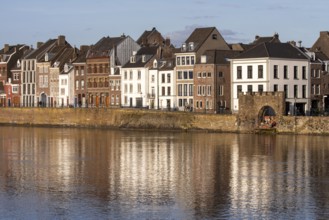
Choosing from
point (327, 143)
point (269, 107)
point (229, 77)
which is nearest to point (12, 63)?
point (229, 77)

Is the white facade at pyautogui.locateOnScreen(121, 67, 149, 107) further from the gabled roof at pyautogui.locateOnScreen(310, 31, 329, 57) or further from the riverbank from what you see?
the gabled roof at pyautogui.locateOnScreen(310, 31, 329, 57)

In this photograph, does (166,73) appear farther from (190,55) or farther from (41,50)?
(41,50)

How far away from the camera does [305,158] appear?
4638 cm

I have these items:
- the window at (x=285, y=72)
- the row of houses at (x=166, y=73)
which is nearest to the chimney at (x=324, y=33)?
the row of houses at (x=166, y=73)

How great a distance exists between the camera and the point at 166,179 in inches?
1443

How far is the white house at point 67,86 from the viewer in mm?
96500

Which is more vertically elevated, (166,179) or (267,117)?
(267,117)

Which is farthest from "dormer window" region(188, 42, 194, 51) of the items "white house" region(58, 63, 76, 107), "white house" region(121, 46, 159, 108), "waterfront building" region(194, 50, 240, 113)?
"white house" region(58, 63, 76, 107)

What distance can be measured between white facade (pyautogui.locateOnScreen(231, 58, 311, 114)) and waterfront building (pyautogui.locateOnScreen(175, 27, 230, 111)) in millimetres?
7083

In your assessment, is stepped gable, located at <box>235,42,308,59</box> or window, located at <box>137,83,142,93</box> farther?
window, located at <box>137,83,142,93</box>

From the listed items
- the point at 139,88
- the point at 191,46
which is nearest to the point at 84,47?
the point at 139,88

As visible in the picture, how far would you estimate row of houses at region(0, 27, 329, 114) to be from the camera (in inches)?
2884

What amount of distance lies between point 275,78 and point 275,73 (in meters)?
0.45

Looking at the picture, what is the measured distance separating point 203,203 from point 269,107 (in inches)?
1509
